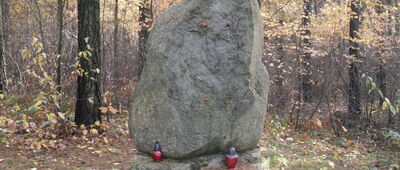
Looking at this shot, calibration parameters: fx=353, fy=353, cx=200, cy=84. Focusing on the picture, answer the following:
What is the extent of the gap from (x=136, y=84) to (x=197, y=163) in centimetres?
542

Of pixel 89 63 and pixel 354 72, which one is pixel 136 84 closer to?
pixel 89 63

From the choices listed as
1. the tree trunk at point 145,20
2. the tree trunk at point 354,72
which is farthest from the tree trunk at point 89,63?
the tree trunk at point 354,72

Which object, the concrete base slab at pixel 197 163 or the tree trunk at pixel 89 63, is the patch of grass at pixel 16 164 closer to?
the tree trunk at pixel 89 63

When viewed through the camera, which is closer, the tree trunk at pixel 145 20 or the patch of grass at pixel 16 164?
the patch of grass at pixel 16 164

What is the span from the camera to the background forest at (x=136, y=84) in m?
5.43

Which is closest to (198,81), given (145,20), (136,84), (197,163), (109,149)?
(197,163)

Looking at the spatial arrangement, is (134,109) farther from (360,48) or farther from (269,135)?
(360,48)

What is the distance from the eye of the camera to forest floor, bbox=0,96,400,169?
505cm

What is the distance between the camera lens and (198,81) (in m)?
3.36

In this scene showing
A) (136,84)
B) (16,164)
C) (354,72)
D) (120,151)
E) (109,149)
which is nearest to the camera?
(16,164)

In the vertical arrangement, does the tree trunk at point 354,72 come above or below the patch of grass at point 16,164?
above

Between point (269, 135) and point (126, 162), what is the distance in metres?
3.63

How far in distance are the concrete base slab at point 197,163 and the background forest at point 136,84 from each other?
4.57ft

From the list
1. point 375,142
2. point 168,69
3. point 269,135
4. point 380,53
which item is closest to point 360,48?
point 380,53
